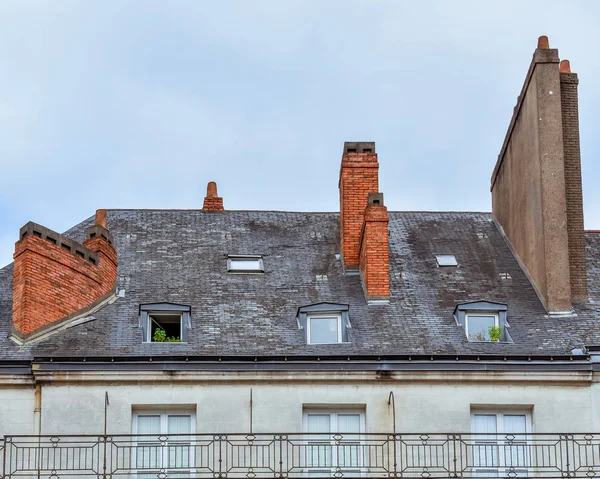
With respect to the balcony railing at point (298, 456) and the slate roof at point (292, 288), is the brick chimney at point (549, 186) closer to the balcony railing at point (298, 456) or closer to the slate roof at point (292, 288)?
the slate roof at point (292, 288)

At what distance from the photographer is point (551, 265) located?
28.8m

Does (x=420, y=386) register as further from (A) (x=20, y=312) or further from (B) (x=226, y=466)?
(A) (x=20, y=312)

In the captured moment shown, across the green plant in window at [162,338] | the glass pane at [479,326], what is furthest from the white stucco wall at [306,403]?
the glass pane at [479,326]

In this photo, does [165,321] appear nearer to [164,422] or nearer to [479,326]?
[164,422]

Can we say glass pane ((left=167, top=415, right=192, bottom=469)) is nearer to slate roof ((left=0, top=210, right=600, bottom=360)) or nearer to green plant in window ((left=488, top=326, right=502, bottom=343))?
slate roof ((left=0, top=210, right=600, bottom=360))

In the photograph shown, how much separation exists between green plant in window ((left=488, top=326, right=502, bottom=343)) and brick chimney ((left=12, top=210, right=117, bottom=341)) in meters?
7.20

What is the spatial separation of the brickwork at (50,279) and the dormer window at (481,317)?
672 cm

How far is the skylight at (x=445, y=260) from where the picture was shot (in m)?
30.5

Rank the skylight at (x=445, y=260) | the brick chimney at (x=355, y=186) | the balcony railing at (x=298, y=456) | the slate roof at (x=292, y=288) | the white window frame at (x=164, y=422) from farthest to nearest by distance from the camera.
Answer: the brick chimney at (x=355, y=186)
the skylight at (x=445, y=260)
the slate roof at (x=292, y=288)
the white window frame at (x=164, y=422)
the balcony railing at (x=298, y=456)

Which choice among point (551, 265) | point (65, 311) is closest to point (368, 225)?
point (551, 265)

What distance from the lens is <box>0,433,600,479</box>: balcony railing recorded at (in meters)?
25.0

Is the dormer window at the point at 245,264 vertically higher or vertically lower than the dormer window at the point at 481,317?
higher

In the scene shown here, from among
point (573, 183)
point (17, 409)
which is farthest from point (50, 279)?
point (573, 183)

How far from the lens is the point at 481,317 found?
91.0 feet
